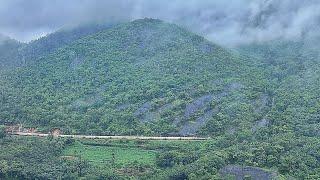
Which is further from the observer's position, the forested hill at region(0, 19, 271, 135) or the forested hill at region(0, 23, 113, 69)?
the forested hill at region(0, 23, 113, 69)

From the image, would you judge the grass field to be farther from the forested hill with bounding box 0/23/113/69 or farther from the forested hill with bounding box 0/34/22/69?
the forested hill with bounding box 0/34/22/69

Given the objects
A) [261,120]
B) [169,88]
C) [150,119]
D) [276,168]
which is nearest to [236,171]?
→ [276,168]

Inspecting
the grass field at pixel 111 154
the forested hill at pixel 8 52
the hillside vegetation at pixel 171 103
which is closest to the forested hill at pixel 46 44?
the forested hill at pixel 8 52

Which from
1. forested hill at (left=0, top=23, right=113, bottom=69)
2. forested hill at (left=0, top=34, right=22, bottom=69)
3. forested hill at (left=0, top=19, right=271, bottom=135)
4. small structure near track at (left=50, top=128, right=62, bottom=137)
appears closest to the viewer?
forested hill at (left=0, top=19, right=271, bottom=135)

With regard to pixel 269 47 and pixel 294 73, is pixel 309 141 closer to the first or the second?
pixel 294 73

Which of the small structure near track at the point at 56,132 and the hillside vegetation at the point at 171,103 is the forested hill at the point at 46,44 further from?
the small structure near track at the point at 56,132

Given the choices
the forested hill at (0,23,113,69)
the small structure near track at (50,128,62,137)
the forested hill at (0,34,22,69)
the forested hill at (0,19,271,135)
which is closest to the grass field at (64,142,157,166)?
the forested hill at (0,19,271,135)

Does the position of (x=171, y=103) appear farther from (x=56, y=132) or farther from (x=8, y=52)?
(x=8, y=52)
